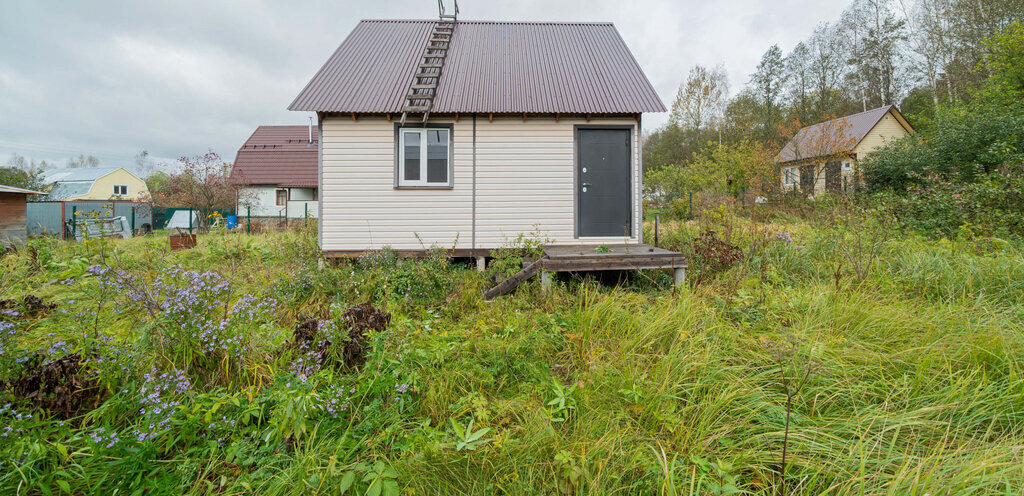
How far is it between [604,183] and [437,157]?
2.93 metres

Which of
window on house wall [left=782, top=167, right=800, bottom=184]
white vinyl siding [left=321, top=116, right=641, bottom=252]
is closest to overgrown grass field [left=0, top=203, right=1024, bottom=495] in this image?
white vinyl siding [left=321, top=116, right=641, bottom=252]

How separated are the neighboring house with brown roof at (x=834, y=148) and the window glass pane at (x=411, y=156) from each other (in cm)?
1172

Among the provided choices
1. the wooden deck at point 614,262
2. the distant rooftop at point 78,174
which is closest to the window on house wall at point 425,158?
the wooden deck at point 614,262

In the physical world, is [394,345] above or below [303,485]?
above

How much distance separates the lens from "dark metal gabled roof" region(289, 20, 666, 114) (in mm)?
6598

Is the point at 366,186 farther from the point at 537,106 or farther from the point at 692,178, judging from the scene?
the point at 692,178

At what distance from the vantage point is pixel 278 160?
2269 cm

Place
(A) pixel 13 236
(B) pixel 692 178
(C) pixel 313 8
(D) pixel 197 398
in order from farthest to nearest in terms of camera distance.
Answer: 1. (B) pixel 692 178
2. (C) pixel 313 8
3. (A) pixel 13 236
4. (D) pixel 197 398

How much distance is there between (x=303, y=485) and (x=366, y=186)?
5.50 meters

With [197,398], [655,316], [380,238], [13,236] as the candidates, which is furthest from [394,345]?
[13,236]

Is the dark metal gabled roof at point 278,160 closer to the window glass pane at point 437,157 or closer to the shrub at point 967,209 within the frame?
the window glass pane at point 437,157

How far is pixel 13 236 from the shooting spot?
1017 cm

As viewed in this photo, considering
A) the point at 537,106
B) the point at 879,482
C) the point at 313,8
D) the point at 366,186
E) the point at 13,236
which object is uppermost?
the point at 313,8

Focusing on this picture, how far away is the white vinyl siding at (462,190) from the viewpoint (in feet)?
22.0
